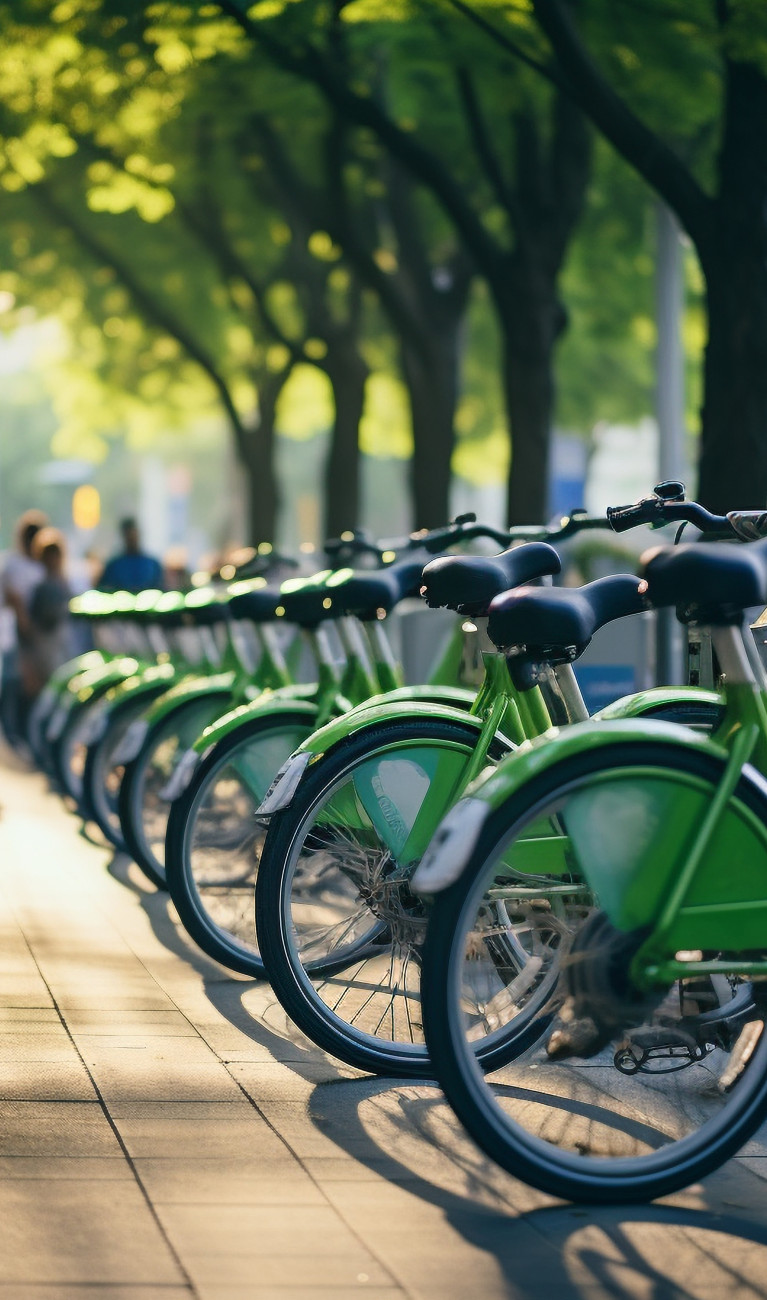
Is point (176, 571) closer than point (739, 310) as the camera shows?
No

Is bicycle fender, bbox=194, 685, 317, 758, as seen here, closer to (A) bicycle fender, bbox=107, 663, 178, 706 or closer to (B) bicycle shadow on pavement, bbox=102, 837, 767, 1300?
(B) bicycle shadow on pavement, bbox=102, 837, 767, 1300

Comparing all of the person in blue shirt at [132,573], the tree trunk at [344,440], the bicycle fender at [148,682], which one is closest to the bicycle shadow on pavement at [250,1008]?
the bicycle fender at [148,682]

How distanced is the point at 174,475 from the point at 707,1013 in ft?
267

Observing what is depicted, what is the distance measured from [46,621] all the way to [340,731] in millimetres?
11262

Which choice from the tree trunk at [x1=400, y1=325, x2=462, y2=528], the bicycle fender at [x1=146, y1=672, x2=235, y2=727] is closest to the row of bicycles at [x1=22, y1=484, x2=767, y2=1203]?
the bicycle fender at [x1=146, y1=672, x2=235, y2=727]

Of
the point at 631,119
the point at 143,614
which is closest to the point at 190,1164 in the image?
the point at 143,614

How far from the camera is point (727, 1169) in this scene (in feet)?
15.2

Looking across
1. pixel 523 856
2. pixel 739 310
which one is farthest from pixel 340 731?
pixel 739 310

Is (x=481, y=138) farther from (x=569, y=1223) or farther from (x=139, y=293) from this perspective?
(x=569, y=1223)

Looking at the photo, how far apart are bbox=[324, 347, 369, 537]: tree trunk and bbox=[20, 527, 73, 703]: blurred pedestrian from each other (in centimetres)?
605

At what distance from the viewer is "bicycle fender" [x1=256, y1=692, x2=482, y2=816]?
17.6ft

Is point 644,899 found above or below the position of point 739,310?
below

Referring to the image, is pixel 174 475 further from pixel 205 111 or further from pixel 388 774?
pixel 388 774

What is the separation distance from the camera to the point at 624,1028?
4289mm
